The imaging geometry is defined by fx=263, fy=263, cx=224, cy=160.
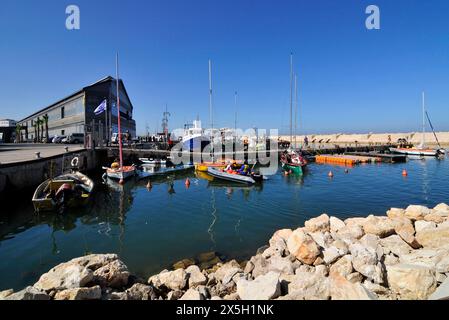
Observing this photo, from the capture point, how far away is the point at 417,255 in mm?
8023

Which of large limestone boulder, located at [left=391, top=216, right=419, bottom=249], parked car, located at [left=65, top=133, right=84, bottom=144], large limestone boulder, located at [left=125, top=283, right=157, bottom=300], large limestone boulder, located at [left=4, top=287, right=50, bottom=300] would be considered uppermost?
parked car, located at [left=65, top=133, right=84, bottom=144]

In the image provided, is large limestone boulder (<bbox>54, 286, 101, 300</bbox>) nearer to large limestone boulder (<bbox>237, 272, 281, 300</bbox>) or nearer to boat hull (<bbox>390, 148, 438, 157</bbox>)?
large limestone boulder (<bbox>237, 272, 281, 300</bbox>)

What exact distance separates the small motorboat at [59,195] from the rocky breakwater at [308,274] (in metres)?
11.8

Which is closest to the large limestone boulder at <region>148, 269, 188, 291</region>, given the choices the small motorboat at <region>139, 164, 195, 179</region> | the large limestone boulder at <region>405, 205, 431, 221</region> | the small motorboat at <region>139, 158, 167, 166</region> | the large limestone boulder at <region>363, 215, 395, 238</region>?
the large limestone boulder at <region>363, 215, 395, 238</region>

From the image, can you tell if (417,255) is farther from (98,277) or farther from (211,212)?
(211,212)

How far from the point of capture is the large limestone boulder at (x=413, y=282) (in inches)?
245

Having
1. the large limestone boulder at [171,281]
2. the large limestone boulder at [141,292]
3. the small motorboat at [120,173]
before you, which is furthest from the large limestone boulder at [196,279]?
the small motorboat at [120,173]

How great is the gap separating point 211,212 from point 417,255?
1212cm

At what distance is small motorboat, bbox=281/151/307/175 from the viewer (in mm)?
34094

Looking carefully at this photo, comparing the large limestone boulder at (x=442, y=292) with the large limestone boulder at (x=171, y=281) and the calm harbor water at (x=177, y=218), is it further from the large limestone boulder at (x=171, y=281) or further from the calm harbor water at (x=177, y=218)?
the calm harbor water at (x=177, y=218)

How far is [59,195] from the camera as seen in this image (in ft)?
57.5

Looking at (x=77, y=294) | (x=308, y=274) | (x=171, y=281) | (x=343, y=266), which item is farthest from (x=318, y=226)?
(x=77, y=294)

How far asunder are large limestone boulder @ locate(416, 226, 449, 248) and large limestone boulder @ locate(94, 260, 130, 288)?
32.2ft
